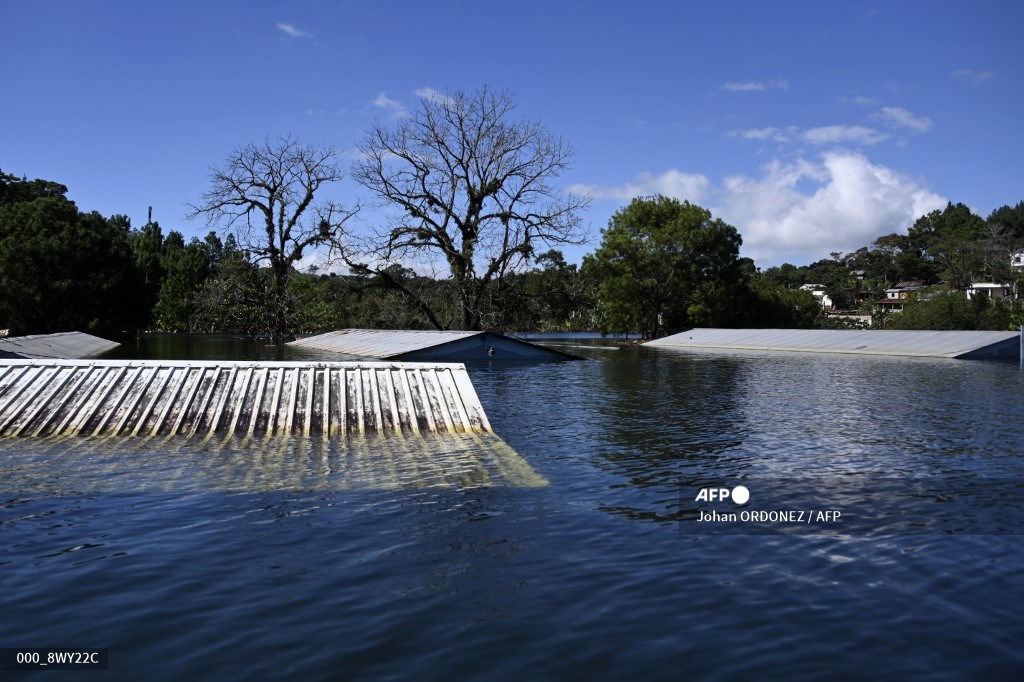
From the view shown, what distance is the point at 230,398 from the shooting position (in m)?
15.9

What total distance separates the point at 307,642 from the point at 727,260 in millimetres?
68470

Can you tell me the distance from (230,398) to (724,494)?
9.81 meters

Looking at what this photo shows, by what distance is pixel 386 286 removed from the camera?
5400 centimetres

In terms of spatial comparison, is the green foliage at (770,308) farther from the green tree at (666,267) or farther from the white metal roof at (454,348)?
the white metal roof at (454,348)

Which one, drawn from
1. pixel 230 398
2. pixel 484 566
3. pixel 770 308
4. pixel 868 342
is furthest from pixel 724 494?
pixel 770 308

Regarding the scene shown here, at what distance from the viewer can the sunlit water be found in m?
5.68

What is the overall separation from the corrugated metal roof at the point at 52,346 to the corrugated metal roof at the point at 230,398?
42.0ft

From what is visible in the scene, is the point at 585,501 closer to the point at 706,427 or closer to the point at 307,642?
the point at 307,642

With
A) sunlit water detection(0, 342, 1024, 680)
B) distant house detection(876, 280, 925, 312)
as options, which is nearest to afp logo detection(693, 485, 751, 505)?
sunlit water detection(0, 342, 1024, 680)

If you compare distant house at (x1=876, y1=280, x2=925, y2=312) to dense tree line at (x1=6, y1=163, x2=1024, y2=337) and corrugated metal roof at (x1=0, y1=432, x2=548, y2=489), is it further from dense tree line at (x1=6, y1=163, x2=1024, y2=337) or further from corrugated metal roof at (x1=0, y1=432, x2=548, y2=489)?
corrugated metal roof at (x1=0, y1=432, x2=548, y2=489)

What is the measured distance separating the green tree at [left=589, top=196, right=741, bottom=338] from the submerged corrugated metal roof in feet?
27.9

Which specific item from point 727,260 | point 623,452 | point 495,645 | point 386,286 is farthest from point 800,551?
point 727,260

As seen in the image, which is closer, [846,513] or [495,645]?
[495,645]

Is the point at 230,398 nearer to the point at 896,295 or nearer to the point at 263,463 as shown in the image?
the point at 263,463
